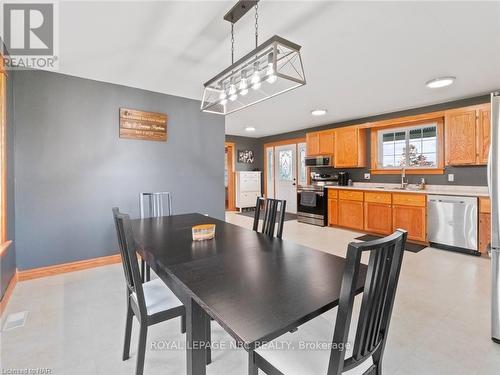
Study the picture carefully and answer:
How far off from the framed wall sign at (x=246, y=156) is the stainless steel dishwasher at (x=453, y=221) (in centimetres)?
513

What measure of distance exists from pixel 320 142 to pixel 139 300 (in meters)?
5.45

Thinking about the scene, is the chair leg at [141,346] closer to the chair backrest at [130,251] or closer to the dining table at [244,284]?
the chair backrest at [130,251]

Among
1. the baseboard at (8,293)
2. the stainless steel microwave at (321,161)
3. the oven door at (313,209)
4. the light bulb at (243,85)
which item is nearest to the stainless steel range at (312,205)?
the oven door at (313,209)

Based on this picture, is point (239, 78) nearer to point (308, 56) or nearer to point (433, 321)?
point (308, 56)

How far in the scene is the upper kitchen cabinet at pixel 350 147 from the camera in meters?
5.41

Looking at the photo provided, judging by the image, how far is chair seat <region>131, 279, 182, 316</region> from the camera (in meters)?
1.51

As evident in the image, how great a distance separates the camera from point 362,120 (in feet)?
18.2

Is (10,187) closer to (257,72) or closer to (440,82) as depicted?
(257,72)

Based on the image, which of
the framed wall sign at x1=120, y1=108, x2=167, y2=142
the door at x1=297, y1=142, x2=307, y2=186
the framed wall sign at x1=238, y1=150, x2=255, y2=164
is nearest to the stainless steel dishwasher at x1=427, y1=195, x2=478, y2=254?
the door at x1=297, y1=142, x2=307, y2=186

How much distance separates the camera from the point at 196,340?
1090 millimetres

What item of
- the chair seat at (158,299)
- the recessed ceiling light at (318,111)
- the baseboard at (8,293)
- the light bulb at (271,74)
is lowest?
the baseboard at (8,293)

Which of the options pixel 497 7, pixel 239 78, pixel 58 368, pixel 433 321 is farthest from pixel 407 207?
pixel 58 368

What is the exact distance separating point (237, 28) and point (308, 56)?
2.91 ft

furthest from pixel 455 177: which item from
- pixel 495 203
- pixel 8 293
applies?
pixel 8 293
